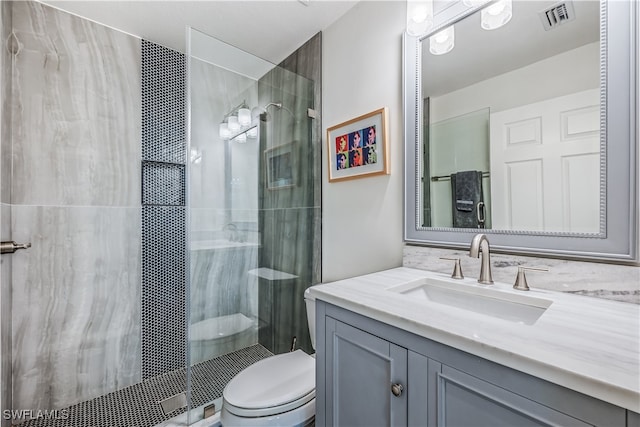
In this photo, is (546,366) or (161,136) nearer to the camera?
(546,366)

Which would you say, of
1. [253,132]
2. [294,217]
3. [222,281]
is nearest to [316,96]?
[253,132]

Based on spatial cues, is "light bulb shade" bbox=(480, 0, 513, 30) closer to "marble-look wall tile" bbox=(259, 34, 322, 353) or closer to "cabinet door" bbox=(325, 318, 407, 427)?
"marble-look wall tile" bbox=(259, 34, 322, 353)

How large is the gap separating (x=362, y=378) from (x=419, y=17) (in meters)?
1.44

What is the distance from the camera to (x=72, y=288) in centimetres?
171

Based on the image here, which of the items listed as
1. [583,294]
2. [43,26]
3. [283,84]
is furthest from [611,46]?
[43,26]

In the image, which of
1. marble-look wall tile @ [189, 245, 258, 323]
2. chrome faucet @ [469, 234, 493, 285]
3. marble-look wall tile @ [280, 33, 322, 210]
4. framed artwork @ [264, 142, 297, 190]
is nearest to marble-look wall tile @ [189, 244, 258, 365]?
marble-look wall tile @ [189, 245, 258, 323]

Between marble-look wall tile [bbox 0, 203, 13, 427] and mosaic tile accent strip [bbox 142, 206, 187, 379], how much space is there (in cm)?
62

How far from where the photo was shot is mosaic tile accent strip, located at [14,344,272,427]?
1.53 m

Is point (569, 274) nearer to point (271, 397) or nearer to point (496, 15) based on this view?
point (496, 15)

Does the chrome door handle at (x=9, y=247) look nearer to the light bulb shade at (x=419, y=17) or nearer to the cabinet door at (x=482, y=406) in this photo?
the cabinet door at (x=482, y=406)

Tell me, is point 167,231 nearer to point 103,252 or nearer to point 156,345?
point 103,252

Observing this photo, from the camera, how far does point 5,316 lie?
1.44m

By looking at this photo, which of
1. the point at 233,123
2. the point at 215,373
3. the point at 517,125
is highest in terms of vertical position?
the point at 233,123

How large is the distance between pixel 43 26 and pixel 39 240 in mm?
1244
